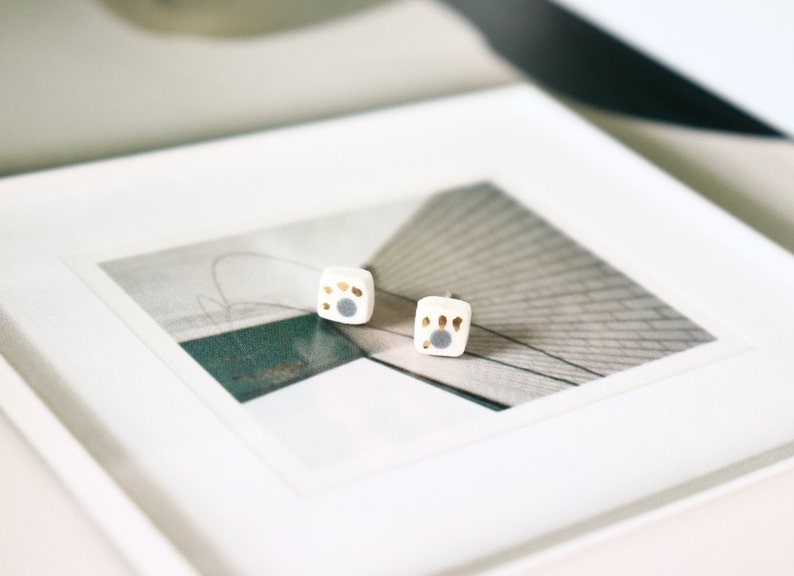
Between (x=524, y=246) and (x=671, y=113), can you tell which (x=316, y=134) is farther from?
(x=671, y=113)

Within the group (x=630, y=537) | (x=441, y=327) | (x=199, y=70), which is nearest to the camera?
(x=630, y=537)

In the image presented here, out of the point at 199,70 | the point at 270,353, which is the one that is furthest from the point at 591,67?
the point at 270,353

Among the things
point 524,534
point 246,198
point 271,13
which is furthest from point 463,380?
point 271,13

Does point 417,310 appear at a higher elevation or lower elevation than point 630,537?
higher

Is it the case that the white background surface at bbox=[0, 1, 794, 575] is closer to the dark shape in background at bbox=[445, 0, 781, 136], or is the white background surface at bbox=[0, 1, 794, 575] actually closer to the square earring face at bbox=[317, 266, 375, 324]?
the square earring face at bbox=[317, 266, 375, 324]

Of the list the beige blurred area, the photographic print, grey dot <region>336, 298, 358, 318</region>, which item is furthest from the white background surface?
the beige blurred area

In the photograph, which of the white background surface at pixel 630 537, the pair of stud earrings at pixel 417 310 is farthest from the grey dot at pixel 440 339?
the white background surface at pixel 630 537

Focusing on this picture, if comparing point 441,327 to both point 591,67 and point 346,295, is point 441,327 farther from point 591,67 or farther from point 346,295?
point 591,67
